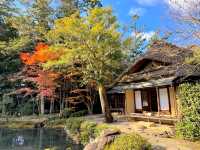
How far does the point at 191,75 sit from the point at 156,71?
175 inches

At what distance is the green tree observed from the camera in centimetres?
1582

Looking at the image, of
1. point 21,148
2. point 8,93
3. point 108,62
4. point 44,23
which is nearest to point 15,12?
point 44,23

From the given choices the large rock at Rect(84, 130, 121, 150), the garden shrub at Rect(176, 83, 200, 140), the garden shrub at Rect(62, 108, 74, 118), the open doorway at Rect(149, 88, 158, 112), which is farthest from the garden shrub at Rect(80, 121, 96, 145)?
the garden shrub at Rect(62, 108, 74, 118)

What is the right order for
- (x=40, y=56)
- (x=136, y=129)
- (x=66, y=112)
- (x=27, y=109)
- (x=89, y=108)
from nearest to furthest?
(x=136, y=129) → (x=40, y=56) → (x=66, y=112) → (x=89, y=108) → (x=27, y=109)

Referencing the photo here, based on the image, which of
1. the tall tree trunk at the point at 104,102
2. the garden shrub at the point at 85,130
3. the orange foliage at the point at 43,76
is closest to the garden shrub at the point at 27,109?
the orange foliage at the point at 43,76

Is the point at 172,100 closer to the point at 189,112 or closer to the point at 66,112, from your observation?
the point at 189,112

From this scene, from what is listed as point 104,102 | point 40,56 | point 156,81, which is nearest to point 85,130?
point 104,102

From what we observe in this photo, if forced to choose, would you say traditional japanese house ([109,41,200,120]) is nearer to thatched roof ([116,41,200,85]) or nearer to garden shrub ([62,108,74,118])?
thatched roof ([116,41,200,85])

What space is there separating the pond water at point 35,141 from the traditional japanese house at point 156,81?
4.89 m

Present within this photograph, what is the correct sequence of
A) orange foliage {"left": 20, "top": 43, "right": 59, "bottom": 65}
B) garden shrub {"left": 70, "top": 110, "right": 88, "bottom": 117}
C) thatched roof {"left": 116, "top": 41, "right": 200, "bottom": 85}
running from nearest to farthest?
thatched roof {"left": 116, "top": 41, "right": 200, "bottom": 85} → orange foliage {"left": 20, "top": 43, "right": 59, "bottom": 65} → garden shrub {"left": 70, "top": 110, "right": 88, "bottom": 117}

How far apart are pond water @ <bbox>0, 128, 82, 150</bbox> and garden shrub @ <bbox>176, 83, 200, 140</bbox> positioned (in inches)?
215

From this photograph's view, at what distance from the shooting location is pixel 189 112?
10992mm

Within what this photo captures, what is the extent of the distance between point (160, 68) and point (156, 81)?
1.87m

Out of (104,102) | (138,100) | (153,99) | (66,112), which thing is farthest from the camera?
(66,112)
